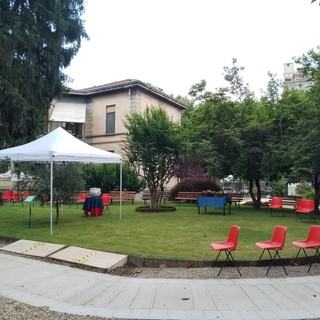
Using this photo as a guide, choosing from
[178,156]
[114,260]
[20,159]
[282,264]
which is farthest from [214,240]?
[178,156]

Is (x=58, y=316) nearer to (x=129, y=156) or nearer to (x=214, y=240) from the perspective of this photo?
(x=214, y=240)

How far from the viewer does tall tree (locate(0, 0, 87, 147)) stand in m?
19.9

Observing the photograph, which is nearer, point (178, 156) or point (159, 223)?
point (159, 223)

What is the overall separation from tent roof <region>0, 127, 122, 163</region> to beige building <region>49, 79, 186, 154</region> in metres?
17.0

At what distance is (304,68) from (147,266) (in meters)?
14.0

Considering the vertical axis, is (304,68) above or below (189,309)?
above

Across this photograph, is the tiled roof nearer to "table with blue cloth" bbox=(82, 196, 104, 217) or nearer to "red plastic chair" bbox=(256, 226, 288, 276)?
"table with blue cloth" bbox=(82, 196, 104, 217)

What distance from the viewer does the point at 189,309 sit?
5.52 m

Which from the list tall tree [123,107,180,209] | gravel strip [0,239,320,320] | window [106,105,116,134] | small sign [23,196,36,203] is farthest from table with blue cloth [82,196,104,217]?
window [106,105,116,134]

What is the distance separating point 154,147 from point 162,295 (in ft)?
45.3

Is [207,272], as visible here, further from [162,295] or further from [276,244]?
[162,295]

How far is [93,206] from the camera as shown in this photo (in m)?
17.0

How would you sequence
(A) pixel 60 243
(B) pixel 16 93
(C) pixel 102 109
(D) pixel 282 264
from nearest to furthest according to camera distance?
(D) pixel 282 264
(A) pixel 60 243
(B) pixel 16 93
(C) pixel 102 109

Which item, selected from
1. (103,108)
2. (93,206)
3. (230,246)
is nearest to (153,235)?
(230,246)
